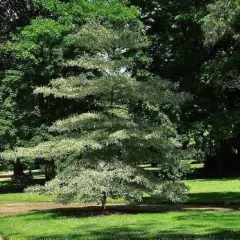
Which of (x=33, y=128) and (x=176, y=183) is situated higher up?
(x=33, y=128)

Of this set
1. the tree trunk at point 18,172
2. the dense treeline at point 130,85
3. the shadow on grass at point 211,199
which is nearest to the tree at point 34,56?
the dense treeline at point 130,85

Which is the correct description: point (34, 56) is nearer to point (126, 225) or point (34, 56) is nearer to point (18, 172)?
point (18, 172)

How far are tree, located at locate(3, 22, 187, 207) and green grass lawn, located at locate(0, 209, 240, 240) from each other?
1121 mm

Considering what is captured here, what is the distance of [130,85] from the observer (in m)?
20.1

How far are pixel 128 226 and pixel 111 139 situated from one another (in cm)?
439

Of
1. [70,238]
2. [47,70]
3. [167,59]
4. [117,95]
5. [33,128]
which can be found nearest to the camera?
[70,238]

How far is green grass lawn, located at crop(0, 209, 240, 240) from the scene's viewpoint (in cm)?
1385

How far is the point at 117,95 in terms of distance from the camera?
68.6ft

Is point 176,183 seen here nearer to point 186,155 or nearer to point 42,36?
point 186,155

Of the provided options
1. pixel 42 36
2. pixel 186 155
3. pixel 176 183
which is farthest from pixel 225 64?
pixel 42 36

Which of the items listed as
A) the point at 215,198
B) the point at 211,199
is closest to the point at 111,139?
the point at 211,199

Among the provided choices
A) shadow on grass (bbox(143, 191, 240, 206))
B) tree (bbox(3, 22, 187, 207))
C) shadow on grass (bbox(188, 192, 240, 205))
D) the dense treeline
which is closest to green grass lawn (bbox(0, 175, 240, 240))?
shadow on grass (bbox(143, 191, 240, 206))

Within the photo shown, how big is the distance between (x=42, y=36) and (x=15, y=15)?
8.62m

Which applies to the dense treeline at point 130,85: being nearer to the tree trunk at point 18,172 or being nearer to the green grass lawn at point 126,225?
the green grass lawn at point 126,225
